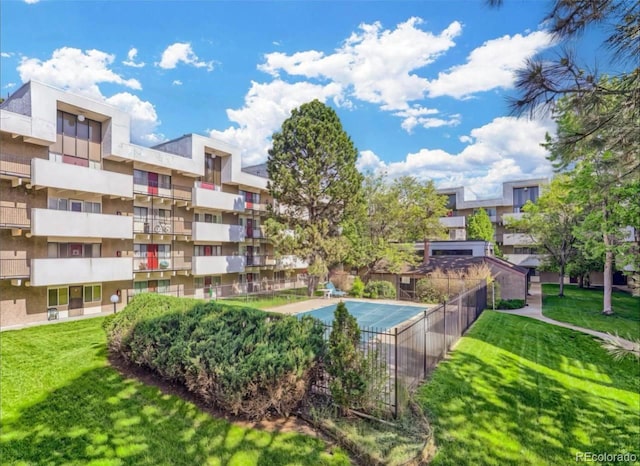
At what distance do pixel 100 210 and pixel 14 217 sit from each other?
153 inches

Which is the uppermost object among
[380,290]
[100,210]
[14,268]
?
[100,210]

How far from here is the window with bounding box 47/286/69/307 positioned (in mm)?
17797

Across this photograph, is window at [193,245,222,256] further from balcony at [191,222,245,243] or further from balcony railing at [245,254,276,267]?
balcony railing at [245,254,276,267]

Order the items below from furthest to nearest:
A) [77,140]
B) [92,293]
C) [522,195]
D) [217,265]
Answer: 1. [522,195]
2. [217,265]
3. [92,293]
4. [77,140]

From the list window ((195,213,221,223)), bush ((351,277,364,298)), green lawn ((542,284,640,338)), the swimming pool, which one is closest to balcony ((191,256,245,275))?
window ((195,213,221,223))

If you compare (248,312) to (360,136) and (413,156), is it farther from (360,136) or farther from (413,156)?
(413,156)

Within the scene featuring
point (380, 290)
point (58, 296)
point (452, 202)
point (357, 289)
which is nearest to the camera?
point (58, 296)

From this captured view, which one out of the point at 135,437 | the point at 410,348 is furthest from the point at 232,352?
the point at 410,348

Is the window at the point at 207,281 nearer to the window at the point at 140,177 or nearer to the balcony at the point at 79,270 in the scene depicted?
the balcony at the point at 79,270

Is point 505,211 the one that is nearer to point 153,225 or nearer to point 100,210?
point 153,225

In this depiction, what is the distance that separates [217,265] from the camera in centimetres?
2470

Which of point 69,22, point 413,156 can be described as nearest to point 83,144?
point 69,22

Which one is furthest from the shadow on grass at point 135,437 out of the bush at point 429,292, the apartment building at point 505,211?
the apartment building at point 505,211

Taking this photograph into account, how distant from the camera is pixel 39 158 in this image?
16.8 metres
